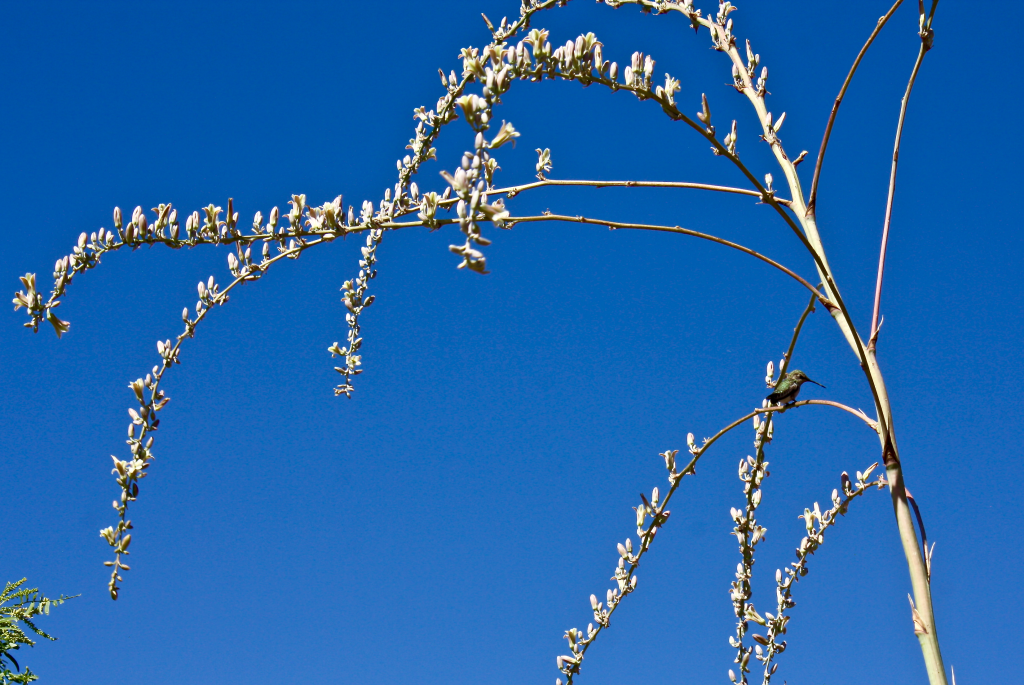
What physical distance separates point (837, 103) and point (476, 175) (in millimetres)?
1135

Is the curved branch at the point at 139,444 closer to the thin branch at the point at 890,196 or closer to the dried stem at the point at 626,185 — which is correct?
the dried stem at the point at 626,185

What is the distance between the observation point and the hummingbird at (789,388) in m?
2.08

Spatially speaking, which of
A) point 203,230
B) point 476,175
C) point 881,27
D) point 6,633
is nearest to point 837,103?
point 881,27

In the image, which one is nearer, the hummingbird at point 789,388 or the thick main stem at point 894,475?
the thick main stem at point 894,475

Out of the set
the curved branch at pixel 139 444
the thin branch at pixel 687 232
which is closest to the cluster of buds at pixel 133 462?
the curved branch at pixel 139 444

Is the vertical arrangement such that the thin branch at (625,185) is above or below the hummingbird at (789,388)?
above

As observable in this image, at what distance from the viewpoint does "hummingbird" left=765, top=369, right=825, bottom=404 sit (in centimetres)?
208

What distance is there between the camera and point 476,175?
1.75m

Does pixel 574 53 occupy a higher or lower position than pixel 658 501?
higher

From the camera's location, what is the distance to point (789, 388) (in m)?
2.09

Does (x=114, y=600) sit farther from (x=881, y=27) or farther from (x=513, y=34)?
(x=881, y=27)

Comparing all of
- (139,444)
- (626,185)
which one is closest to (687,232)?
(626,185)

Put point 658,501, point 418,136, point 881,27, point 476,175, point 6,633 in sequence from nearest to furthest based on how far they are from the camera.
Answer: point 476,175, point 881,27, point 658,501, point 418,136, point 6,633

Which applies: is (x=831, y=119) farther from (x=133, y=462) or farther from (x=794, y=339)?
(x=133, y=462)
